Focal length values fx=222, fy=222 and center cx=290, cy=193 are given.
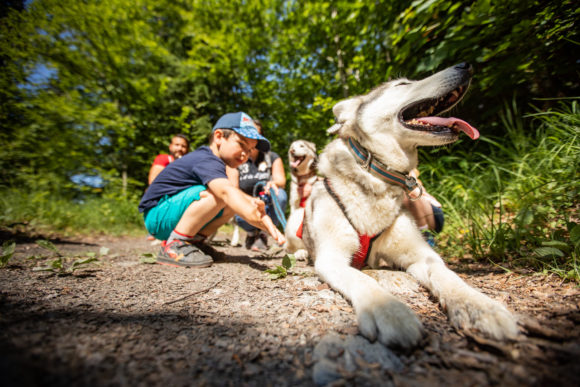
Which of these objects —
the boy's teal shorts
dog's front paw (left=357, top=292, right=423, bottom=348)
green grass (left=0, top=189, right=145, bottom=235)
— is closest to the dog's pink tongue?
dog's front paw (left=357, top=292, right=423, bottom=348)

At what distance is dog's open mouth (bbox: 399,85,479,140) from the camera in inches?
61.8

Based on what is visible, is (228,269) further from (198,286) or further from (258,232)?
(258,232)

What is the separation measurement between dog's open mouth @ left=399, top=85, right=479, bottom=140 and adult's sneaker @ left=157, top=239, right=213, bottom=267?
82.3 inches

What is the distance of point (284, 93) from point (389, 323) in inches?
322

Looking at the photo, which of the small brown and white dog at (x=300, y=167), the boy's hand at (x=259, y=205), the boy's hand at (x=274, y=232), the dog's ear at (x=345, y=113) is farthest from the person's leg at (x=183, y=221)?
the small brown and white dog at (x=300, y=167)

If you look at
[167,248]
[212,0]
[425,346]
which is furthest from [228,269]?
[212,0]

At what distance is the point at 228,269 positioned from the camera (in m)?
2.01

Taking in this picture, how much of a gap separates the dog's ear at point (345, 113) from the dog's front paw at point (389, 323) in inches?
54.4

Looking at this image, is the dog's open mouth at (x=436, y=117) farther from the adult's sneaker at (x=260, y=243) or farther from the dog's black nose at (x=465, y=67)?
the adult's sneaker at (x=260, y=243)

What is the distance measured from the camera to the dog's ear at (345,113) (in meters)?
1.92

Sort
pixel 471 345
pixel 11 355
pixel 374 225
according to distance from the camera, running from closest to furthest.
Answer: pixel 11 355, pixel 471 345, pixel 374 225

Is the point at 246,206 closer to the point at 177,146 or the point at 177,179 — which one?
the point at 177,179

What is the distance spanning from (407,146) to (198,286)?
182 cm

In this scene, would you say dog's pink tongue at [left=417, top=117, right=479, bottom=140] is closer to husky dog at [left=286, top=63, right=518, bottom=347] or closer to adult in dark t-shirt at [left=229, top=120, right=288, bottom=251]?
husky dog at [left=286, top=63, right=518, bottom=347]
